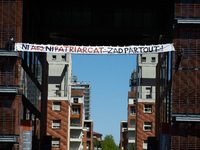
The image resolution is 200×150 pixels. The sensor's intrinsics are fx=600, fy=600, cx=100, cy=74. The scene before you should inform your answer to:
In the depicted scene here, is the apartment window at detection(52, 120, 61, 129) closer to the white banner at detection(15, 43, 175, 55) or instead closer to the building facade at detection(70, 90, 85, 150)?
the building facade at detection(70, 90, 85, 150)

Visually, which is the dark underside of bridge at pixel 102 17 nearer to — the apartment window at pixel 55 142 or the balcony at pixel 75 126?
the apartment window at pixel 55 142

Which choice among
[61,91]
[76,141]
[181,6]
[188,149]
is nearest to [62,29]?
[181,6]

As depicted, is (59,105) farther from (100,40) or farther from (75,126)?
(100,40)

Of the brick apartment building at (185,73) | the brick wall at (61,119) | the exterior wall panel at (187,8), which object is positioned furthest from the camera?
the brick wall at (61,119)

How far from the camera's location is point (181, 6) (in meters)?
52.7

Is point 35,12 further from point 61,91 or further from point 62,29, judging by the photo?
point 61,91

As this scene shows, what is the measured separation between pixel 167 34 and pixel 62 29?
1135 centimetres

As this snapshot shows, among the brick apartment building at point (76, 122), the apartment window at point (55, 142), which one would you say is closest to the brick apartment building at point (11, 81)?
the apartment window at point (55, 142)

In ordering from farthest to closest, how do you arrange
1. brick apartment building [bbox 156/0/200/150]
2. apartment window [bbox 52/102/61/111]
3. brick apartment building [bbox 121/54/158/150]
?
apartment window [bbox 52/102/61/111] < brick apartment building [bbox 121/54/158/150] < brick apartment building [bbox 156/0/200/150]

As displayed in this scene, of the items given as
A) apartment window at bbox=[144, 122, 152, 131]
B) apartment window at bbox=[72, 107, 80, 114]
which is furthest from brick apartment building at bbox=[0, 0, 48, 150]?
apartment window at bbox=[72, 107, 80, 114]

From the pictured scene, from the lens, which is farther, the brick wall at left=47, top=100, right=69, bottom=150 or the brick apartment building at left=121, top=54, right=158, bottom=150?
the brick apartment building at left=121, top=54, right=158, bottom=150

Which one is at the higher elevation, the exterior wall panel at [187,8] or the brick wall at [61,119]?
the exterior wall panel at [187,8]

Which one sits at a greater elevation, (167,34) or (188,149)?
(167,34)

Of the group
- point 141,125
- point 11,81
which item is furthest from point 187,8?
point 141,125
